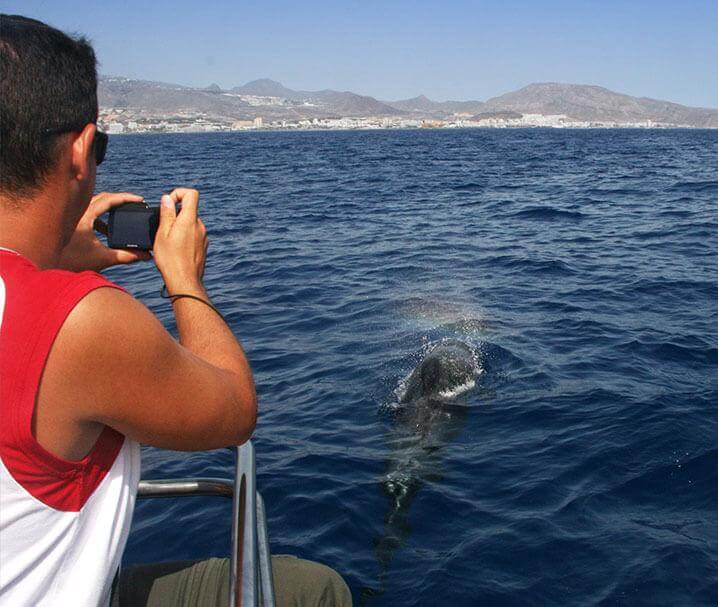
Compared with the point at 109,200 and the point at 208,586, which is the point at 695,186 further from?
the point at 109,200

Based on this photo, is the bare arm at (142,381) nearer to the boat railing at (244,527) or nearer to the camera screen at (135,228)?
the camera screen at (135,228)

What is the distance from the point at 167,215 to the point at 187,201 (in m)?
0.07

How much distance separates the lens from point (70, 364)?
1.51 meters

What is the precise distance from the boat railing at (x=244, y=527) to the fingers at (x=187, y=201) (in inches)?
36.9

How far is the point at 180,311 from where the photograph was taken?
1907 mm

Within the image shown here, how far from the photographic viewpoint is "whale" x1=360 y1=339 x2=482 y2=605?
18.9 feet

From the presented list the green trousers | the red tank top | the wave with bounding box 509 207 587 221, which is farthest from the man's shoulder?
the wave with bounding box 509 207 587 221

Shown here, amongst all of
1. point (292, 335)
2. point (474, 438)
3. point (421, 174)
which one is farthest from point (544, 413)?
point (421, 174)

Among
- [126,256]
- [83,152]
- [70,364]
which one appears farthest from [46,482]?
[126,256]

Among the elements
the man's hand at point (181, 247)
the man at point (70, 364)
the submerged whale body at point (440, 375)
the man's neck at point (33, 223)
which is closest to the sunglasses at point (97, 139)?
the man at point (70, 364)

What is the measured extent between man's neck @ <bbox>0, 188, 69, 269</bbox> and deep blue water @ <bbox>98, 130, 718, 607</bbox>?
12.9 ft

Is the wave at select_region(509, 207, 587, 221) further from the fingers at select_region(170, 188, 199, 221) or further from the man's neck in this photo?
the man's neck

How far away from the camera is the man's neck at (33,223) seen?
1653 millimetres

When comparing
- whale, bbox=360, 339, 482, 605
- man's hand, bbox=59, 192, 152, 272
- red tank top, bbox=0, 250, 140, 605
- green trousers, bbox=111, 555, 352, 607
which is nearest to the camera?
red tank top, bbox=0, 250, 140, 605
